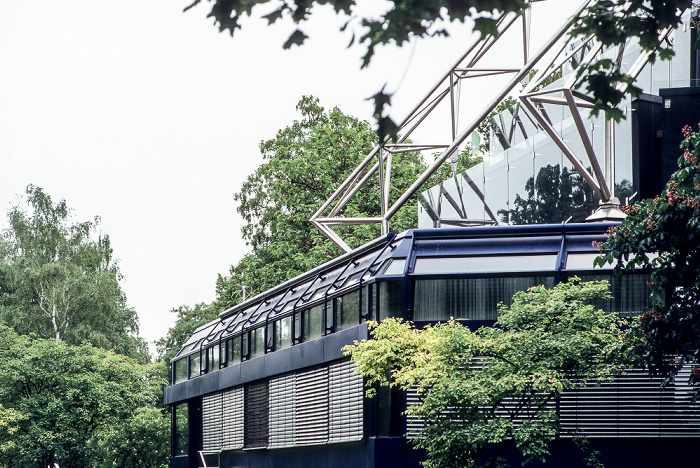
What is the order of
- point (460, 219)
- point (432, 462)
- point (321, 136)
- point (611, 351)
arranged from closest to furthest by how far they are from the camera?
point (611, 351), point (432, 462), point (460, 219), point (321, 136)

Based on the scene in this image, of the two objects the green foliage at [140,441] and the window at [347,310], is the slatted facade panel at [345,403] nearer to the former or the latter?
the window at [347,310]

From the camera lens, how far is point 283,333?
27844mm

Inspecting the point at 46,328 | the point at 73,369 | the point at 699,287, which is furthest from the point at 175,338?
the point at 699,287

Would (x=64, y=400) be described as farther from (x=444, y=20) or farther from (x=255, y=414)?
(x=444, y=20)

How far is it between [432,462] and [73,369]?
3279cm

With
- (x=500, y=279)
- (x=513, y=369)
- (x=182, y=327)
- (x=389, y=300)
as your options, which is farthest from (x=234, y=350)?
(x=182, y=327)

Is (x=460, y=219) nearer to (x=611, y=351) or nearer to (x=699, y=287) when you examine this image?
(x=611, y=351)

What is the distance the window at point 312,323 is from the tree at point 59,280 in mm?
35498

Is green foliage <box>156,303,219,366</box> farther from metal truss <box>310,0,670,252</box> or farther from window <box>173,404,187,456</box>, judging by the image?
metal truss <box>310,0,670,252</box>

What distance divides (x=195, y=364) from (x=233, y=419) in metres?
6.09

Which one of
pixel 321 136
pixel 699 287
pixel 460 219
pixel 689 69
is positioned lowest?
pixel 699 287

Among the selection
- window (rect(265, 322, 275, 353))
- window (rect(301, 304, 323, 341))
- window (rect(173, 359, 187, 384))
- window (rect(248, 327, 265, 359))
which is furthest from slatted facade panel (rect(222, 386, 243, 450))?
window (rect(173, 359, 187, 384))

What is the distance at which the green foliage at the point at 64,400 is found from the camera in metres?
46.4

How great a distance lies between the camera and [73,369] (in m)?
47.9
